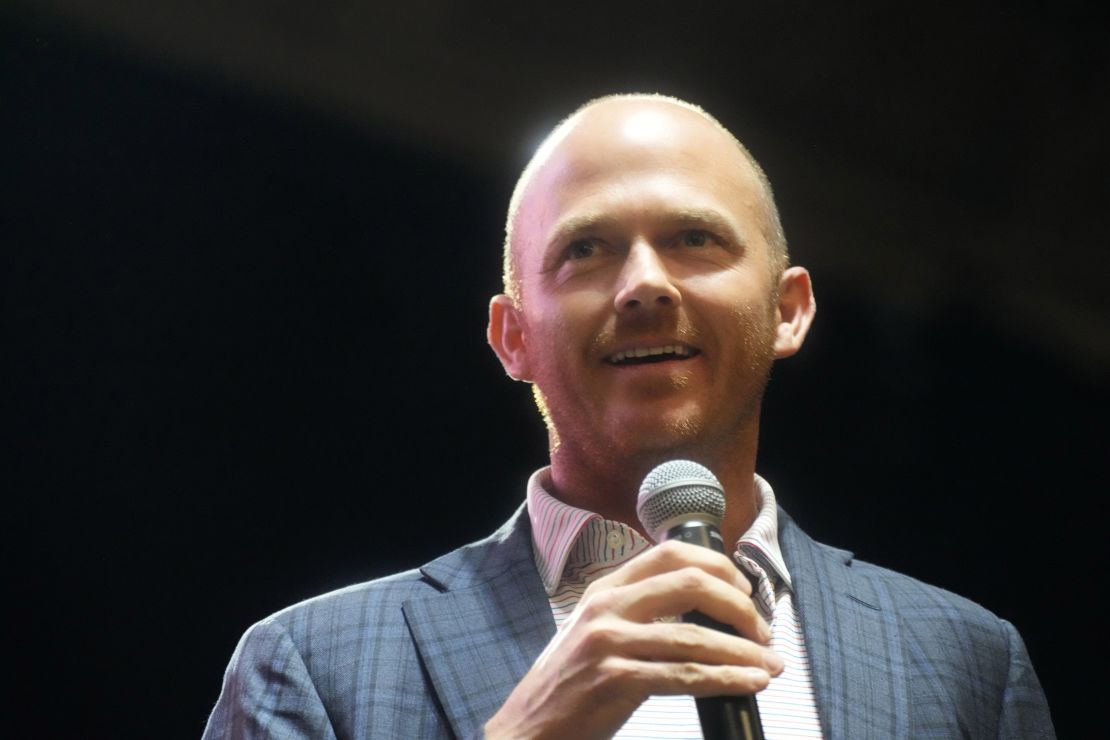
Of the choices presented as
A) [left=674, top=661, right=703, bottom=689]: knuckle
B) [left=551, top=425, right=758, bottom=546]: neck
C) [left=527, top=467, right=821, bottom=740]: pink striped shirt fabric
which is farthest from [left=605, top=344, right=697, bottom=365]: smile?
[left=674, top=661, right=703, bottom=689]: knuckle

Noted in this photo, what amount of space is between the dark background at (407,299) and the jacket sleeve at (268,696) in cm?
72

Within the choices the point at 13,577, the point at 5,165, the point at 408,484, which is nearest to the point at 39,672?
the point at 13,577

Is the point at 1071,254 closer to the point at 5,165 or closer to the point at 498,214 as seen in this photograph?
the point at 498,214

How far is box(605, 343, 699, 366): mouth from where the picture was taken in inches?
72.2

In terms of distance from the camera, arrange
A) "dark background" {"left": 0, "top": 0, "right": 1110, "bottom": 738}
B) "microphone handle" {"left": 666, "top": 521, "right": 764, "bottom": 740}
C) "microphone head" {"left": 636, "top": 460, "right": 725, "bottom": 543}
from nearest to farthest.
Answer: "microphone handle" {"left": 666, "top": 521, "right": 764, "bottom": 740} → "microphone head" {"left": 636, "top": 460, "right": 725, "bottom": 543} → "dark background" {"left": 0, "top": 0, "right": 1110, "bottom": 738}

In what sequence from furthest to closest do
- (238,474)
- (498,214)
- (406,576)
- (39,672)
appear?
(498,214), (238,474), (39,672), (406,576)

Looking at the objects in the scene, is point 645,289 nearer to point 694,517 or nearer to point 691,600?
point 694,517

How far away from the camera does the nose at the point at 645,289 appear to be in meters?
1.82

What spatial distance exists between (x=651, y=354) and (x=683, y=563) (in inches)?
25.1

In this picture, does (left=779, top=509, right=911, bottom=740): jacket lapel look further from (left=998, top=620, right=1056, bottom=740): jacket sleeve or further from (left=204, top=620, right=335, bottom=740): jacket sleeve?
(left=204, top=620, right=335, bottom=740): jacket sleeve

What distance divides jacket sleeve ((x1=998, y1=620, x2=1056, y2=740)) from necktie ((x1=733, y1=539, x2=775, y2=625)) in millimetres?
388

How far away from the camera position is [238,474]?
2539 millimetres

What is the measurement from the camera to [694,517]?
1310 millimetres

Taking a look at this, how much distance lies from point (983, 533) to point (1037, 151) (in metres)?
0.90
